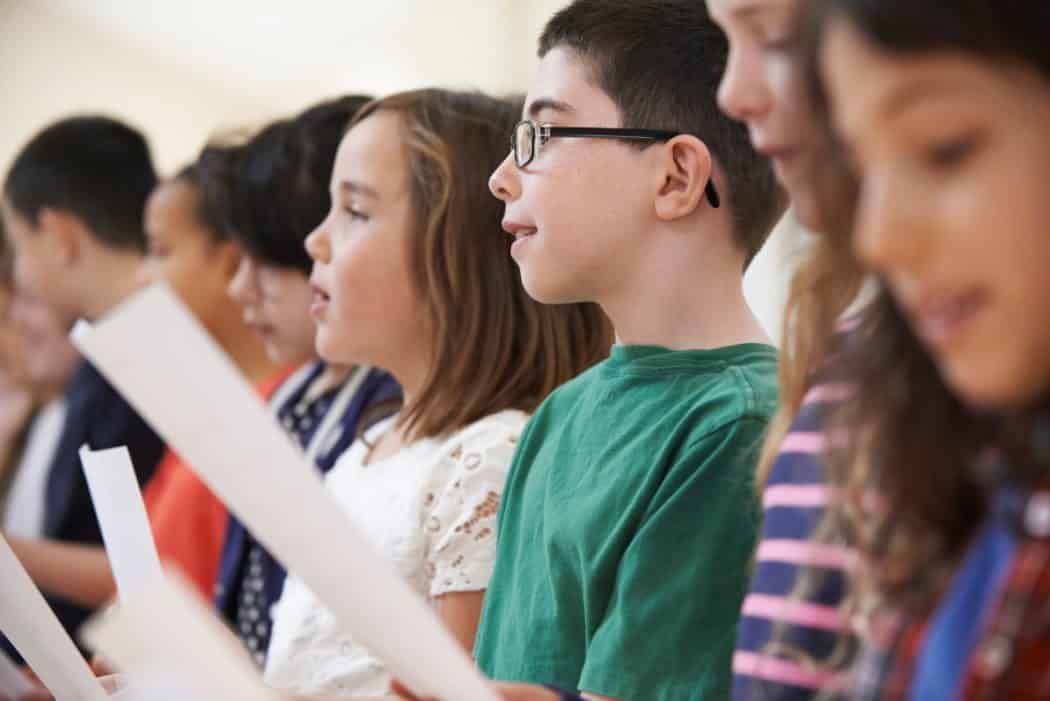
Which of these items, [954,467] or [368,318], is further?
[368,318]

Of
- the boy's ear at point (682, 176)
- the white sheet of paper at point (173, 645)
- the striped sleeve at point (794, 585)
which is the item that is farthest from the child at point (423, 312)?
the white sheet of paper at point (173, 645)

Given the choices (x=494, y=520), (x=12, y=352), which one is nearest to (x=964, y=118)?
(x=494, y=520)

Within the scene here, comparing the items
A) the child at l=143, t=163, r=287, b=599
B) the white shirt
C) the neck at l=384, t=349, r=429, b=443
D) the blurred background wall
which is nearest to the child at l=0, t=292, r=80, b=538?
the white shirt

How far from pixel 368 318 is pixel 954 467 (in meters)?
0.86

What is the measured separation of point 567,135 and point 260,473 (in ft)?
1.66

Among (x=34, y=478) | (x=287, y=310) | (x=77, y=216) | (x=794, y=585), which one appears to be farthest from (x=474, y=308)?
(x=77, y=216)

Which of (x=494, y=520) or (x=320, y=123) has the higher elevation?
(x=320, y=123)

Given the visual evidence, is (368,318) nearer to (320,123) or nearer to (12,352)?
(320,123)

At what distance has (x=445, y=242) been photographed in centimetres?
126

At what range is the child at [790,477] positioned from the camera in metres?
0.59

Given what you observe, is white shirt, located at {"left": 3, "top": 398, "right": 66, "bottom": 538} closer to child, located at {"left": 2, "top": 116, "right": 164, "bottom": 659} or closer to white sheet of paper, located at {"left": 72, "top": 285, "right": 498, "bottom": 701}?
child, located at {"left": 2, "top": 116, "right": 164, "bottom": 659}

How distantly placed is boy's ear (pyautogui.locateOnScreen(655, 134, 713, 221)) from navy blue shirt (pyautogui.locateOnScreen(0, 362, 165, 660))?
1161mm

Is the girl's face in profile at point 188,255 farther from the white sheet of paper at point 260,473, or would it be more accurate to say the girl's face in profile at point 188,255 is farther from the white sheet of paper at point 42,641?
the white sheet of paper at point 260,473

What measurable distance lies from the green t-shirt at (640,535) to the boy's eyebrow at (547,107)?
0.19m
